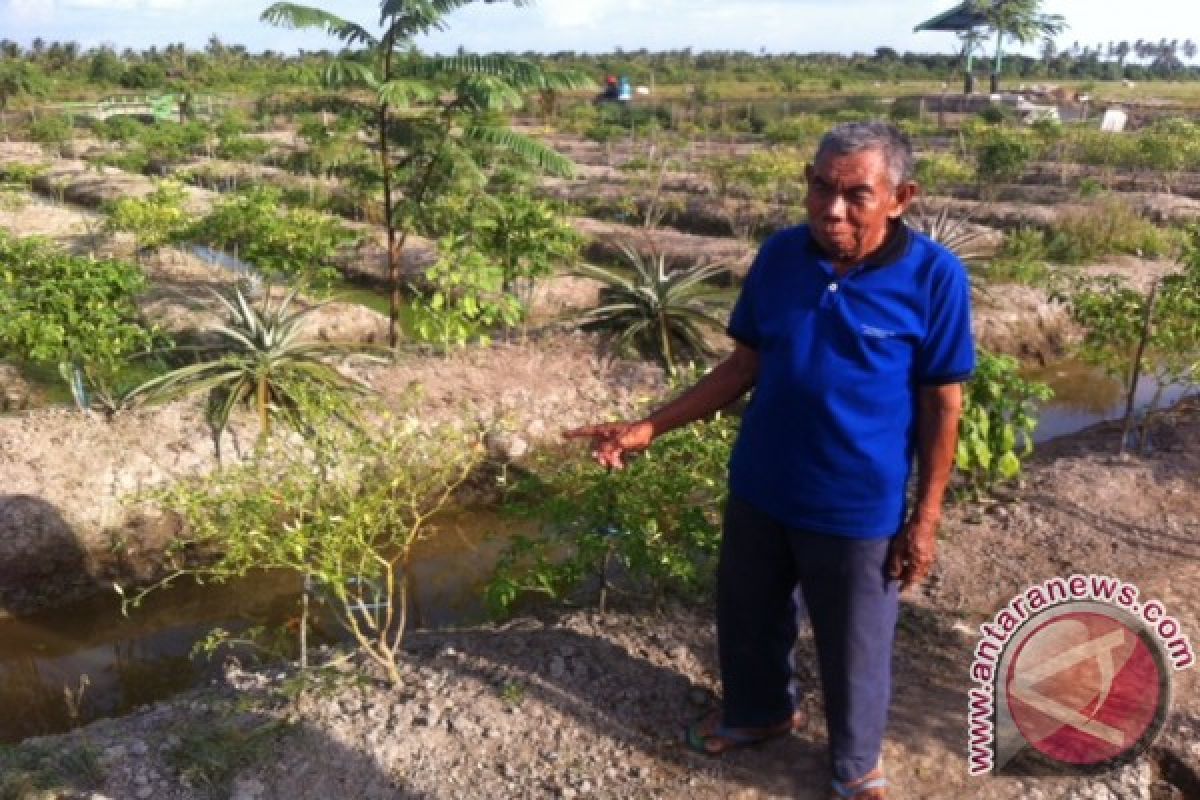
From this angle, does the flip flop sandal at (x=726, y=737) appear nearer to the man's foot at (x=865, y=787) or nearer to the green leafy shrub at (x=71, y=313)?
the man's foot at (x=865, y=787)

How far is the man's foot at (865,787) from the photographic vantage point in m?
2.69

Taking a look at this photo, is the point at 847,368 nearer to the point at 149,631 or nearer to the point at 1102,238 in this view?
the point at 149,631

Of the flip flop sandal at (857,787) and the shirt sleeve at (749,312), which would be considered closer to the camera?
the shirt sleeve at (749,312)

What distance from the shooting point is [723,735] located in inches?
117

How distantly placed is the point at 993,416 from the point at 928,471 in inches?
96.2

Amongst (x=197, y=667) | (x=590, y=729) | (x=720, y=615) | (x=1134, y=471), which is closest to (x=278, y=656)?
(x=197, y=667)

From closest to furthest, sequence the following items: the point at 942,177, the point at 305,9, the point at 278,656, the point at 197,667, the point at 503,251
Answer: the point at 278,656, the point at 197,667, the point at 305,9, the point at 503,251, the point at 942,177

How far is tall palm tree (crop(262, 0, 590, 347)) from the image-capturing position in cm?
685

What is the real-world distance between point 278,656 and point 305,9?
16.0ft

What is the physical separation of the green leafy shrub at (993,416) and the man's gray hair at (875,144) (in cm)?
243

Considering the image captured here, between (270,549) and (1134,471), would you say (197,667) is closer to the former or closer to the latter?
(270,549)

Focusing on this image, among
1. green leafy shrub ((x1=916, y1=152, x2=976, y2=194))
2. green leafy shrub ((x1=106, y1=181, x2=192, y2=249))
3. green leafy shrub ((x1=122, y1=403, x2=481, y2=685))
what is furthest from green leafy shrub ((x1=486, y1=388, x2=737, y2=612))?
green leafy shrub ((x1=916, y1=152, x2=976, y2=194))

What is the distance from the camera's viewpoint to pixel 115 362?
5.74 metres

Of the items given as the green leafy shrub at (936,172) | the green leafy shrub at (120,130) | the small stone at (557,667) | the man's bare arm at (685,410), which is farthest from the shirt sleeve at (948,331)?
the green leafy shrub at (120,130)
